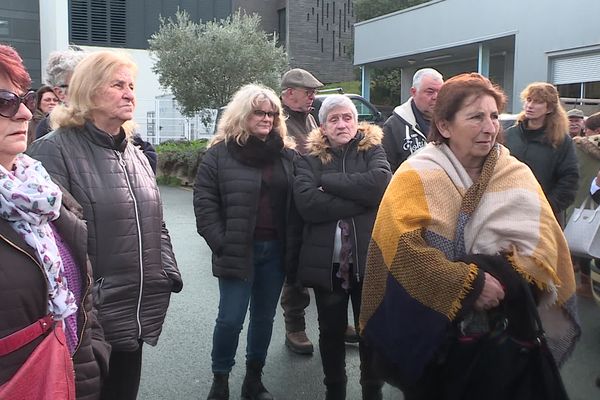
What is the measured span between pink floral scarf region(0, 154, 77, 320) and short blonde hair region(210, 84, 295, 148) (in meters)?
1.84

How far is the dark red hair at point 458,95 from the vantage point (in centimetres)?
253

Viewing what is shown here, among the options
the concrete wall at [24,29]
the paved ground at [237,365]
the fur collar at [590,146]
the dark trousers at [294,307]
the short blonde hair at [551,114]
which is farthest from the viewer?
the concrete wall at [24,29]

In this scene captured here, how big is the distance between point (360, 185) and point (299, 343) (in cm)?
184

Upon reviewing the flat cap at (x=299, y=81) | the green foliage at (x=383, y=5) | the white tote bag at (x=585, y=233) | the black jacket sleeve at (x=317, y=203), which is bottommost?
the white tote bag at (x=585, y=233)

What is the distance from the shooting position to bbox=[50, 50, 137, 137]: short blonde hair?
9.12ft

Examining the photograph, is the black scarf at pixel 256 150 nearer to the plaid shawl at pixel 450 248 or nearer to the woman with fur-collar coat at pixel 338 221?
the woman with fur-collar coat at pixel 338 221

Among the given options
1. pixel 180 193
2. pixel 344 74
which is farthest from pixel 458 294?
pixel 344 74

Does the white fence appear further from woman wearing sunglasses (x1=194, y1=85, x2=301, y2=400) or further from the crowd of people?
the crowd of people

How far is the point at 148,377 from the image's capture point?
4.36 metres

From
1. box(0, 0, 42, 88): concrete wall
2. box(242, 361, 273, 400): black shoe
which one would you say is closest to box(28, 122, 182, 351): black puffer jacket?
box(242, 361, 273, 400): black shoe

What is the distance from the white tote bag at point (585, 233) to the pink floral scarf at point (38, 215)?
3.59 m

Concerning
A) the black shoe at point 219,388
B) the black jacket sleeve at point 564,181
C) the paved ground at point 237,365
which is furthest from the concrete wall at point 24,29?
the black shoe at point 219,388

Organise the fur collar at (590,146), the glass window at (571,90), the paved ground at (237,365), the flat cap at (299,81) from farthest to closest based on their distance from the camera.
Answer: the glass window at (571,90) → the fur collar at (590,146) → the flat cap at (299,81) → the paved ground at (237,365)

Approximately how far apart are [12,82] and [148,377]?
9.55 feet
